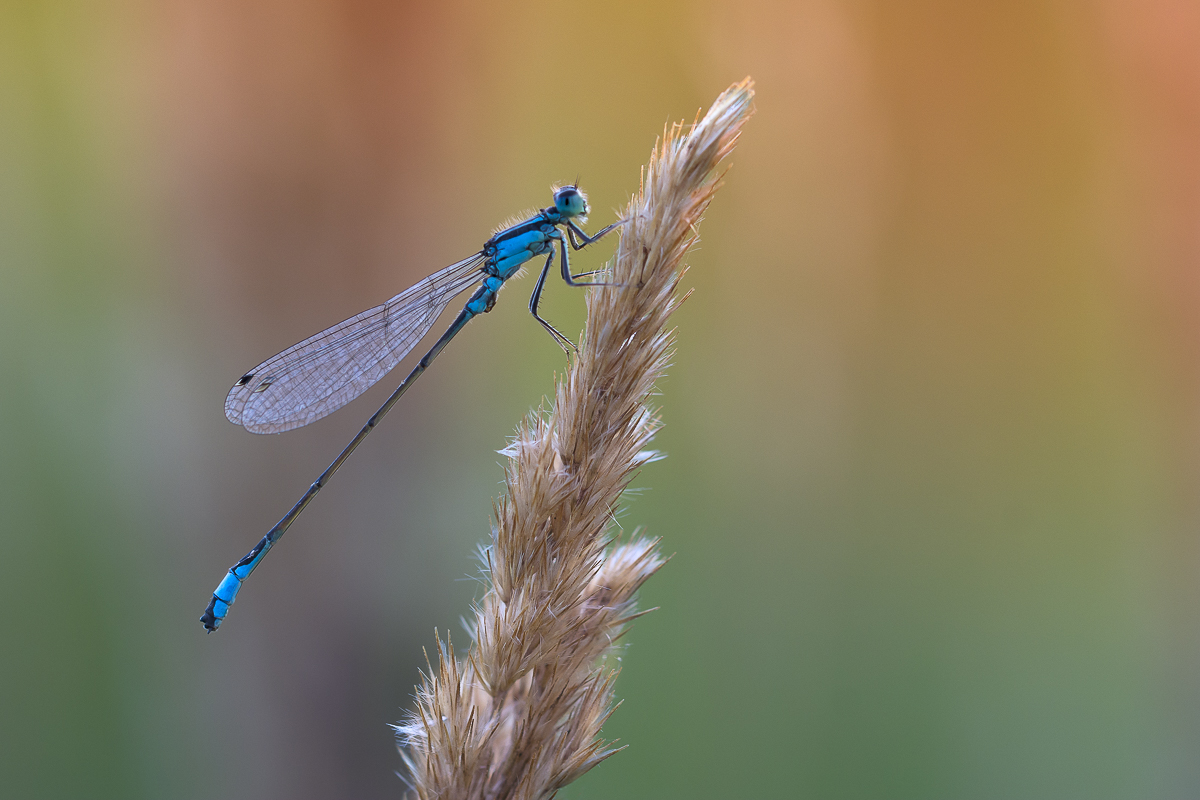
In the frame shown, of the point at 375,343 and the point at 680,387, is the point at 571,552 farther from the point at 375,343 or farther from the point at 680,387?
the point at 680,387

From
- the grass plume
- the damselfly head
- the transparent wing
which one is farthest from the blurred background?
the grass plume

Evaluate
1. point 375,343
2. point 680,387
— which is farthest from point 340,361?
point 680,387

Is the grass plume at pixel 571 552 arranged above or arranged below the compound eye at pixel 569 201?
below

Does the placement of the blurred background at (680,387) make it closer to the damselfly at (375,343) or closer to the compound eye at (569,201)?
the damselfly at (375,343)

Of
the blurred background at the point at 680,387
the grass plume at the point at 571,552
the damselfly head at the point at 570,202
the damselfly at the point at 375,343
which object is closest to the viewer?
the grass plume at the point at 571,552

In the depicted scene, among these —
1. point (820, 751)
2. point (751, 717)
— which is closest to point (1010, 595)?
point (820, 751)

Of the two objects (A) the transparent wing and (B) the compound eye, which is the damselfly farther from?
(B) the compound eye

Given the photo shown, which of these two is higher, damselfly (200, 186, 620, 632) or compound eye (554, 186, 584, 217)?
compound eye (554, 186, 584, 217)

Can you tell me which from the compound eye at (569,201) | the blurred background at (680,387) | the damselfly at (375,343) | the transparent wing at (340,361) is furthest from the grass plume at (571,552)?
the blurred background at (680,387)

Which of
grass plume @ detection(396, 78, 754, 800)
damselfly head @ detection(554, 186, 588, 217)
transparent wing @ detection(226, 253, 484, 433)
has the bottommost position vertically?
grass plume @ detection(396, 78, 754, 800)
